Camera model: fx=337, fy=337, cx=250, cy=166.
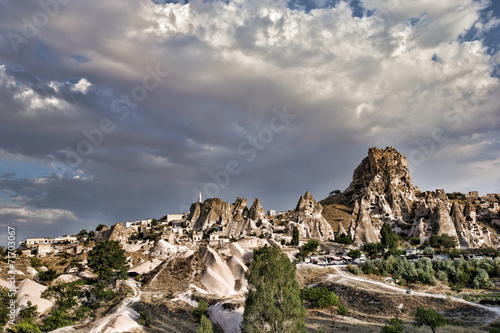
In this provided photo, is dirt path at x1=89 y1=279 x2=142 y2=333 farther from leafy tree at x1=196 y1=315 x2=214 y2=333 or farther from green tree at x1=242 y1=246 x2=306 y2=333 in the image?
green tree at x1=242 y1=246 x2=306 y2=333

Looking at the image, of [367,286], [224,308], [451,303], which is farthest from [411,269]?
[224,308]

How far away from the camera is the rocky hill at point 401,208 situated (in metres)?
102

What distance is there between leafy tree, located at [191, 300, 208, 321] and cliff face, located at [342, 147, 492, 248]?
2768 inches

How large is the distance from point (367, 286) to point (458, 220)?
74384mm

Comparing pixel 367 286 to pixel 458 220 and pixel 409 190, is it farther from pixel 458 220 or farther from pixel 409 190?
pixel 409 190

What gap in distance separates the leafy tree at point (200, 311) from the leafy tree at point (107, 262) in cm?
1647

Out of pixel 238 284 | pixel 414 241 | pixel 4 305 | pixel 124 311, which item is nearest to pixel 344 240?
pixel 414 241

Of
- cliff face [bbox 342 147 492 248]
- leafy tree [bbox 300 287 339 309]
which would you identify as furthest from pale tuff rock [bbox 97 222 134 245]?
leafy tree [bbox 300 287 339 309]

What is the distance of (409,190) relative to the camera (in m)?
143

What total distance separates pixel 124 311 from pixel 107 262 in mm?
18882

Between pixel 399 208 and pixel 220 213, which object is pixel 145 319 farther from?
pixel 399 208

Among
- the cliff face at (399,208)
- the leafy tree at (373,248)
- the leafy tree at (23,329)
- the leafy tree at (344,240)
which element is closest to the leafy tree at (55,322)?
the leafy tree at (23,329)

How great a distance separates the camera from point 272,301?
83.1ft

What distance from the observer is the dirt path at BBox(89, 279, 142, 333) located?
1137 inches
